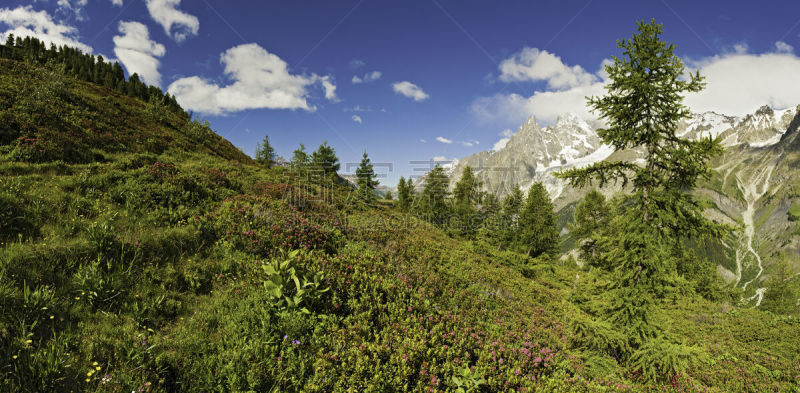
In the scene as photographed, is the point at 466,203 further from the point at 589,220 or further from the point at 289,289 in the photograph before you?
the point at 289,289

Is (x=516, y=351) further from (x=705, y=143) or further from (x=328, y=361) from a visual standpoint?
(x=705, y=143)

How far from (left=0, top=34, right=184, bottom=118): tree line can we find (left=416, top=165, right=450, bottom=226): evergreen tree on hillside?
34057 millimetres

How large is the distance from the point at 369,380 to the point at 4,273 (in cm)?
545

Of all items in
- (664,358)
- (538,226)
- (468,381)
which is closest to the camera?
(468,381)

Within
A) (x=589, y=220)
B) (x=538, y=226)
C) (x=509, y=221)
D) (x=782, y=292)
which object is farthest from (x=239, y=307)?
(x=782, y=292)

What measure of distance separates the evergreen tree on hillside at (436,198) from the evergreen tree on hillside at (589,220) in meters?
14.1

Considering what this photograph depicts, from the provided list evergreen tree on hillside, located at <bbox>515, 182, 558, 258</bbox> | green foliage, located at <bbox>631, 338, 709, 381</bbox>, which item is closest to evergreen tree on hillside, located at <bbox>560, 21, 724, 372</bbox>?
green foliage, located at <bbox>631, 338, 709, 381</bbox>

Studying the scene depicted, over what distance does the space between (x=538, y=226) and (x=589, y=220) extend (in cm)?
473

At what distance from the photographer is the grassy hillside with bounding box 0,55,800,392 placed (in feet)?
12.4

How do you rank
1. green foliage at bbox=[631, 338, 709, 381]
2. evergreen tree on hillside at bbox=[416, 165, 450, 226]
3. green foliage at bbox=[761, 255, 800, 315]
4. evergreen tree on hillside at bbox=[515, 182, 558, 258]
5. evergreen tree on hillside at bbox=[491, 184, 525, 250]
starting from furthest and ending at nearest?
evergreen tree on hillside at bbox=[416, 165, 450, 226]
evergreen tree on hillside at bbox=[491, 184, 525, 250]
green foliage at bbox=[761, 255, 800, 315]
evergreen tree on hillside at bbox=[515, 182, 558, 258]
green foliage at bbox=[631, 338, 709, 381]

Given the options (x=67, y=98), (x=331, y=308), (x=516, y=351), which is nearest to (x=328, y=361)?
(x=331, y=308)

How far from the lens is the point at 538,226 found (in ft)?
97.0

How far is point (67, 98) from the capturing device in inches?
662

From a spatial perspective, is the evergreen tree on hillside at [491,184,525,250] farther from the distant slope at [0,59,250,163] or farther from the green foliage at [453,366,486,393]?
the distant slope at [0,59,250,163]
